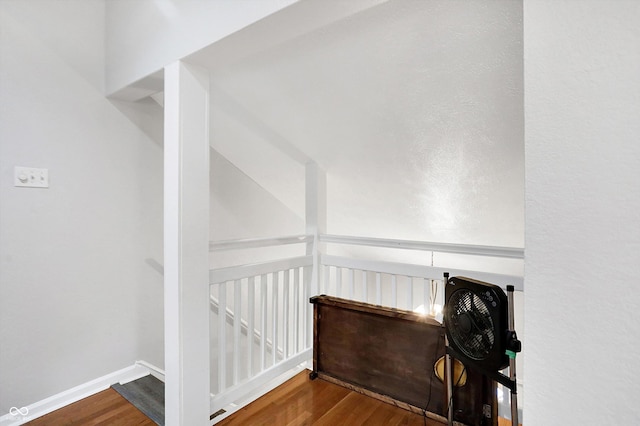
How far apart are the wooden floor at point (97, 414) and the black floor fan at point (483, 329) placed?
1719mm

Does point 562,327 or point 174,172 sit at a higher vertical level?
point 174,172

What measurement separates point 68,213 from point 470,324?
2251 millimetres

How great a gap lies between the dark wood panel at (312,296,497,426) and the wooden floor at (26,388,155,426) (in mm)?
1109

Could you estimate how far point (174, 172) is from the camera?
5.16 feet

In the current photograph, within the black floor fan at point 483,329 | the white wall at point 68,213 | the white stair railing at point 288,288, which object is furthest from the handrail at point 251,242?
the black floor fan at point 483,329

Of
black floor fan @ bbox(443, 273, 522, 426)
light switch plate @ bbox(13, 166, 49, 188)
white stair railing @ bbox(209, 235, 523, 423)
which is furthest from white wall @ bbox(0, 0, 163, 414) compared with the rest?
black floor fan @ bbox(443, 273, 522, 426)

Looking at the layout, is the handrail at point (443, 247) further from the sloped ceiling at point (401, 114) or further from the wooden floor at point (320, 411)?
the wooden floor at point (320, 411)

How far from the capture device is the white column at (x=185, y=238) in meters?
1.56

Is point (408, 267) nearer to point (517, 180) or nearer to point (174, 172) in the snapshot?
point (517, 180)

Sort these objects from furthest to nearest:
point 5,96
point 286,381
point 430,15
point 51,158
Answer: point 286,381, point 51,158, point 5,96, point 430,15

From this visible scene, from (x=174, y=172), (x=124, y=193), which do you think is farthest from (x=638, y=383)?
(x=124, y=193)

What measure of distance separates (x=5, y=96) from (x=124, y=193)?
78 centimetres

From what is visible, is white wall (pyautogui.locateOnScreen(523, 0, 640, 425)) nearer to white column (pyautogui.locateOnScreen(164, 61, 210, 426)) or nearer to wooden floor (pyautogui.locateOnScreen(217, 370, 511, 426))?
wooden floor (pyautogui.locateOnScreen(217, 370, 511, 426))

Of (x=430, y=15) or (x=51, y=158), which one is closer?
(x=430, y=15)
